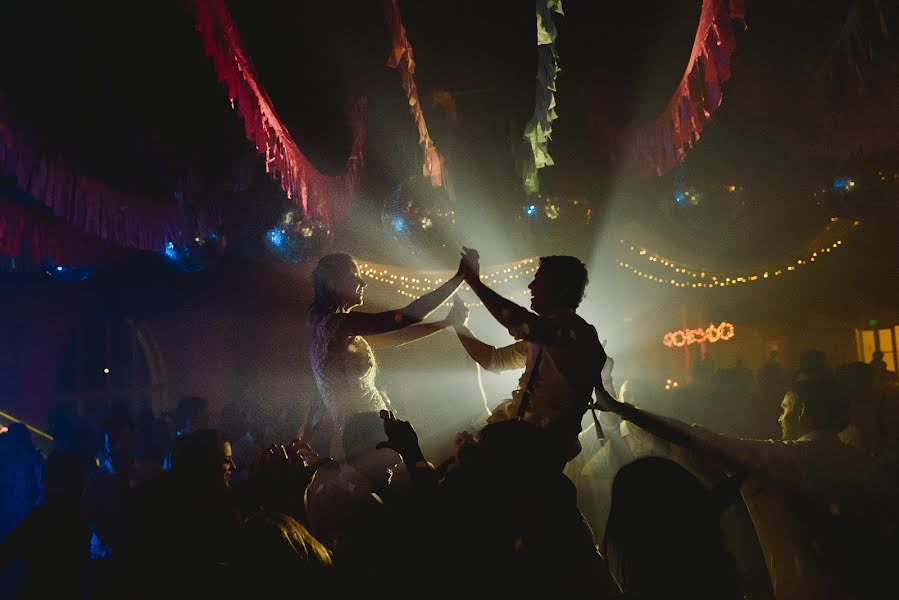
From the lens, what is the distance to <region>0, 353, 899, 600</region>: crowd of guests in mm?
1753

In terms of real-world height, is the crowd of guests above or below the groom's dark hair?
below

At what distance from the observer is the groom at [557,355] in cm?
297

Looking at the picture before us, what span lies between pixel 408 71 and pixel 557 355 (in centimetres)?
249

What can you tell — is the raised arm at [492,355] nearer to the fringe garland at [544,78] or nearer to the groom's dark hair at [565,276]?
the groom's dark hair at [565,276]

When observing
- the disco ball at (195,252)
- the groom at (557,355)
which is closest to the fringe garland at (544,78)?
the groom at (557,355)

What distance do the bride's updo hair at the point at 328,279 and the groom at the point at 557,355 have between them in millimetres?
1050

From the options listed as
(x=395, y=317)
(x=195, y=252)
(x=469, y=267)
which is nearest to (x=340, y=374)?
(x=395, y=317)

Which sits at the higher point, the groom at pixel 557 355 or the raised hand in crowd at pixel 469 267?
the raised hand in crowd at pixel 469 267

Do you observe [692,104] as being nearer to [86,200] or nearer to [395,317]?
[395,317]

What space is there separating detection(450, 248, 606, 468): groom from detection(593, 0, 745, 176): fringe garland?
57.9 inches

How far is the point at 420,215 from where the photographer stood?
682 cm

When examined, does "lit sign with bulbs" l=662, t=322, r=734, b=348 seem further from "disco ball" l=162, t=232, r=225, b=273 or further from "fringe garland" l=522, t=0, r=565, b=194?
"disco ball" l=162, t=232, r=225, b=273

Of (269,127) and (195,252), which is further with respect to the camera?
(195,252)

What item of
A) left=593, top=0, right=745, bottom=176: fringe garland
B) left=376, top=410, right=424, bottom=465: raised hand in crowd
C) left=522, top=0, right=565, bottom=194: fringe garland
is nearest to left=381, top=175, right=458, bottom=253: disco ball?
left=522, top=0, right=565, bottom=194: fringe garland
